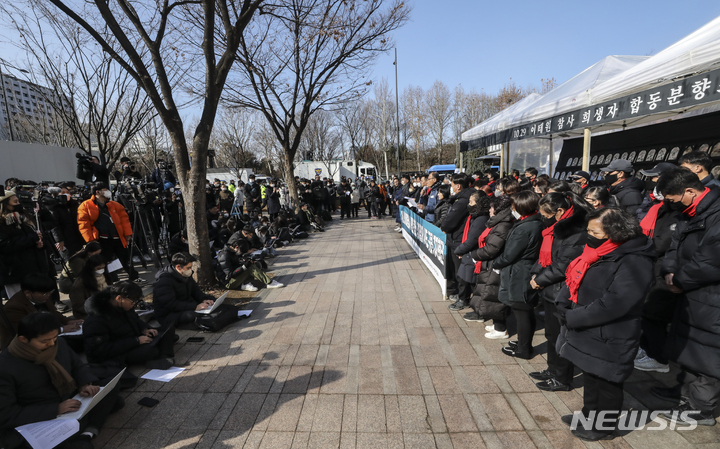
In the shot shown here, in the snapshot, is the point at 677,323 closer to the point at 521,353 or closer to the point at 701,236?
the point at 701,236

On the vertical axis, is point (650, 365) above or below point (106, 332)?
below

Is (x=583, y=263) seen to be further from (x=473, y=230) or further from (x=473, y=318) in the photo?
(x=473, y=318)

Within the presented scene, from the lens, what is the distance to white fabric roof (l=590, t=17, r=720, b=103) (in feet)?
15.7

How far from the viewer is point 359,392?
333 centimetres

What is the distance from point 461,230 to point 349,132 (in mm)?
31881

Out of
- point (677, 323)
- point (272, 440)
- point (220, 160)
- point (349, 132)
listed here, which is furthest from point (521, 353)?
point (220, 160)

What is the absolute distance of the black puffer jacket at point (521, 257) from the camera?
11.7 ft

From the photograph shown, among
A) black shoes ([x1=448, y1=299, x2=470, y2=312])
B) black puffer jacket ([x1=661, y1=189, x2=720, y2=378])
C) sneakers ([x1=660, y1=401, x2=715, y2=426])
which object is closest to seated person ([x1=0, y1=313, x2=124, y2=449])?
black shoes ([x1=448, y1=299, x2=470, y2=312])

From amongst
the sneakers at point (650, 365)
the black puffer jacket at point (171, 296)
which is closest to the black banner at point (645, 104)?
the sneakers at point (650, 365)

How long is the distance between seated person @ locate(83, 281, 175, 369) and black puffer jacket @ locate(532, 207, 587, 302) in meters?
3.93

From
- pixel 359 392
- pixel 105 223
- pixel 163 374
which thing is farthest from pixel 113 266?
pixel 359 392

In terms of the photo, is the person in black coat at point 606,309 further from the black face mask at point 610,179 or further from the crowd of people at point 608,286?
the black face mask at point 610,179

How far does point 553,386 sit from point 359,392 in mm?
1770

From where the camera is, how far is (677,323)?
292 centimetres
